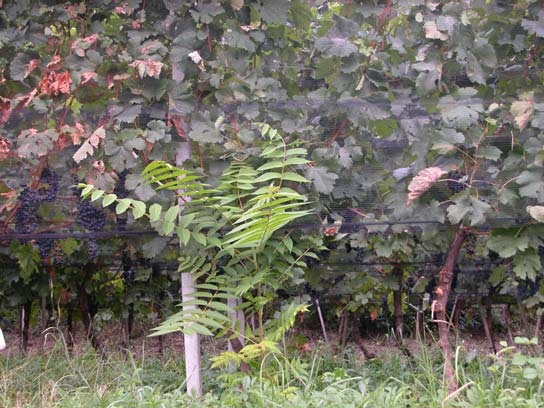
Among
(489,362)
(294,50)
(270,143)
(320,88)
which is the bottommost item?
(489,362)

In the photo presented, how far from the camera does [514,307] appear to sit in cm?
425

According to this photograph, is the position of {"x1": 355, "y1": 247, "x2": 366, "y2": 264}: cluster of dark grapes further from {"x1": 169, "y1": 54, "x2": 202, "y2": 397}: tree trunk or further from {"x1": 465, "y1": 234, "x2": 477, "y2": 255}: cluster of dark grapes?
{"x1": 169, "y1": 54, "x2": 202, "y2": 397}: tree trunk

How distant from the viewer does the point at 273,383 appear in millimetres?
2684

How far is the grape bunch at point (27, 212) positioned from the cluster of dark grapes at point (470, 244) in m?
1.94

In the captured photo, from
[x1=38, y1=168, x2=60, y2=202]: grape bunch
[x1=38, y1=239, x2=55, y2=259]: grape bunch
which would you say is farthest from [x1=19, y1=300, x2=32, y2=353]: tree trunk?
[x1=38, y1=168, x2=60, y2=202]: grape bunch

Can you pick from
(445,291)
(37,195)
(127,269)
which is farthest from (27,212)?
(445,291)

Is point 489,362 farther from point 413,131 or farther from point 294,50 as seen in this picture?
point 294,50

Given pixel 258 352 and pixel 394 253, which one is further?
pixel 394 253

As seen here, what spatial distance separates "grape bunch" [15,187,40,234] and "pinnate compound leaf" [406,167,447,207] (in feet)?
5.34

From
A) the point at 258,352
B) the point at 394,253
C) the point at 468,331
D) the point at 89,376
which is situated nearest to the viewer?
the point at 258,352

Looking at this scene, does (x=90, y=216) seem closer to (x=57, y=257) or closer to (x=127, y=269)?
(x=57, y=257)

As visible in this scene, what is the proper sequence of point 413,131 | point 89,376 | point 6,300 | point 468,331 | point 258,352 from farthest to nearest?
1. point 468,331
2. point 6,300
3. point 89,376
4. point 413,131
5. point 258,352

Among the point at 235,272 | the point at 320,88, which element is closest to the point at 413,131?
the point at 320,88

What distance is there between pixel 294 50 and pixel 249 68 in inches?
9.1
